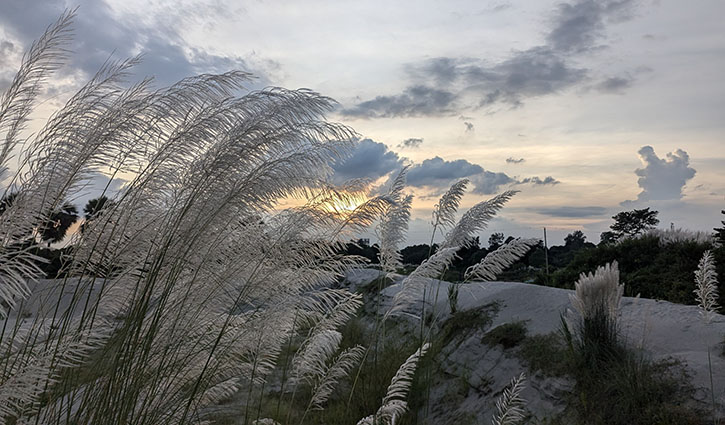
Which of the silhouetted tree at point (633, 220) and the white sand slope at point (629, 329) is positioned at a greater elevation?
the silhouetted tree at point (633, 220)

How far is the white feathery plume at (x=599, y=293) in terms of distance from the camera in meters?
4.29

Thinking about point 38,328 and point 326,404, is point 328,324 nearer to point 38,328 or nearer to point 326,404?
point 38,328

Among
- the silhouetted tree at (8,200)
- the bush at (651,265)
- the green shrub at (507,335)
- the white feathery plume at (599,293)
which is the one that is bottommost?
the green shrub at (507,335)

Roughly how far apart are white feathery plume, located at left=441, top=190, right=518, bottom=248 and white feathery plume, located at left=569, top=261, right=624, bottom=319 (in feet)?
4.35

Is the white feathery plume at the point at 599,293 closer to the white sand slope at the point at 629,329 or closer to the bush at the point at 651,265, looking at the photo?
the white sand slope at the point at 629,329

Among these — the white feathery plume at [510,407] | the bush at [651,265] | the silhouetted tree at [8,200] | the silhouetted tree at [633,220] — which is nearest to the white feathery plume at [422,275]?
the white feathery plume at [510,407]

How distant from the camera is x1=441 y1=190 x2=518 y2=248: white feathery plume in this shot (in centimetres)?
348

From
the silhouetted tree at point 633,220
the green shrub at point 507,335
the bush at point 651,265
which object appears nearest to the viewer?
the green shrub at point 507,335

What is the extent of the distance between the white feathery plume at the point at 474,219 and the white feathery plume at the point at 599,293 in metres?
→ 1.33

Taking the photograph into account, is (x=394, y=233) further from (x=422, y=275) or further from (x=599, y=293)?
(x=599, y=293)

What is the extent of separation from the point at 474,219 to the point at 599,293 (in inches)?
59.6

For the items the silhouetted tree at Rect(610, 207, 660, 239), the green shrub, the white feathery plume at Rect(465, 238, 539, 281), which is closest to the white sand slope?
the green shrub

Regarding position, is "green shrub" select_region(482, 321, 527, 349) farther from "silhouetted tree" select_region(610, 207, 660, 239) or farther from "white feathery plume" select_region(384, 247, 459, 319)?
"silhouetted tree" select_region(610, 207, 660, 239)

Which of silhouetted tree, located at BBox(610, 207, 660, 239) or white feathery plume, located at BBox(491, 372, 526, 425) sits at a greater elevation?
silhouetted tree, located at BBox(610, 207, 660, 239)
